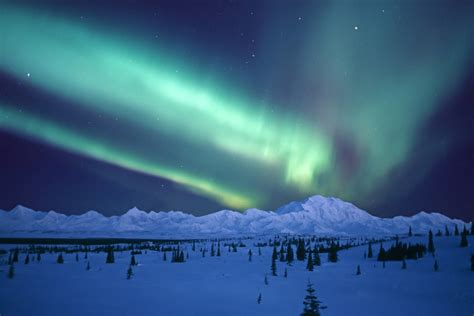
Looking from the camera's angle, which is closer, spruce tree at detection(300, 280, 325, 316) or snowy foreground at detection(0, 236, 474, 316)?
spruce tree at detection(300, 280, 325, 316)

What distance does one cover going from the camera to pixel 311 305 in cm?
4019

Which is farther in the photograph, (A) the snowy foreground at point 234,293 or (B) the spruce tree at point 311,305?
(A) the snowy foreground at point 234,293

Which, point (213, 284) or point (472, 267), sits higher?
point (472, 267)

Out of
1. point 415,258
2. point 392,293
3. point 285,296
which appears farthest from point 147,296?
point 415,258

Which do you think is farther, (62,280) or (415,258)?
(415,258)

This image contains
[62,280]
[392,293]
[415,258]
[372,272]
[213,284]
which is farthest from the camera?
[415,258]

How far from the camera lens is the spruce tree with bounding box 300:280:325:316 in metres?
36.3

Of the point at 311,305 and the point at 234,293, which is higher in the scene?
the point at 311,305

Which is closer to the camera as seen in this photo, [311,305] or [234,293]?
[311,305]

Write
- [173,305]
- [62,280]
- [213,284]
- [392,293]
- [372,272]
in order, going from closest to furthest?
[173,305] < [392,293] < [213,284] < [62,280] < [372,272]

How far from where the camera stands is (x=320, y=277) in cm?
6506

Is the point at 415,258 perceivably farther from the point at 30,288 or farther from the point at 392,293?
the point at 30,288

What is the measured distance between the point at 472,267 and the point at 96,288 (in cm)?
6604

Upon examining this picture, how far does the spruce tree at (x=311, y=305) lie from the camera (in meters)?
36.3
